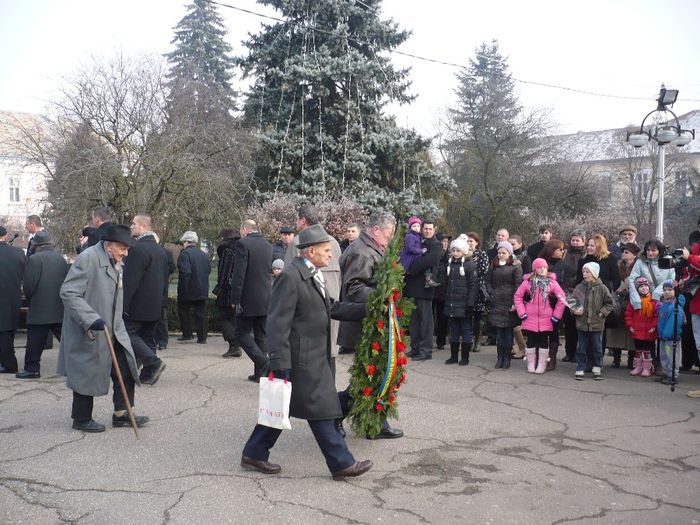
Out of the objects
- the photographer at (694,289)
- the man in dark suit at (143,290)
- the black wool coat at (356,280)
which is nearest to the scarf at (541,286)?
the photographer at (694,289)

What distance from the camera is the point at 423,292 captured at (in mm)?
11039

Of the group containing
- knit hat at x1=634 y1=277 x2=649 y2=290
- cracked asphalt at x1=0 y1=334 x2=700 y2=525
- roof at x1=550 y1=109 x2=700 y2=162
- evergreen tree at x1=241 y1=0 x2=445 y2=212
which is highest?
roof at x1=550 y1=109 x2=700 y2=162

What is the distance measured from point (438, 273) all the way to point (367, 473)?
6623mm

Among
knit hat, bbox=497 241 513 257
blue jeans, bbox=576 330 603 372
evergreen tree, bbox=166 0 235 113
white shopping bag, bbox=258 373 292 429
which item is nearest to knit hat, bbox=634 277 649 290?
blue jeans, bbox=576 330 603 372

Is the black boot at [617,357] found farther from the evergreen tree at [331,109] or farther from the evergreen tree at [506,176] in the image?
the evergreen tree at [506,176]

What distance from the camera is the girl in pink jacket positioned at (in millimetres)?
10016

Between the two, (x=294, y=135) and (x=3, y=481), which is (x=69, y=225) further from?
(x=3, y=481)

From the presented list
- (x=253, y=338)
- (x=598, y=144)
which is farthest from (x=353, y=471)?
(x=598, y=144)

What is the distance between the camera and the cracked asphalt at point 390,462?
4.70 metres

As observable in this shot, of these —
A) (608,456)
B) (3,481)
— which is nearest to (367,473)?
(608,456)

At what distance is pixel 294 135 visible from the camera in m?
20.7

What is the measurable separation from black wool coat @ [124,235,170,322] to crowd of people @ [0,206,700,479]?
2 centimetres

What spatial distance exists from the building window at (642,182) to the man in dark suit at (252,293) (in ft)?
120

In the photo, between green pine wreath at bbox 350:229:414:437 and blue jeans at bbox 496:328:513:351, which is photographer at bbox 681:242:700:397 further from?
green pine wreath at bbox 350:229:414:437
